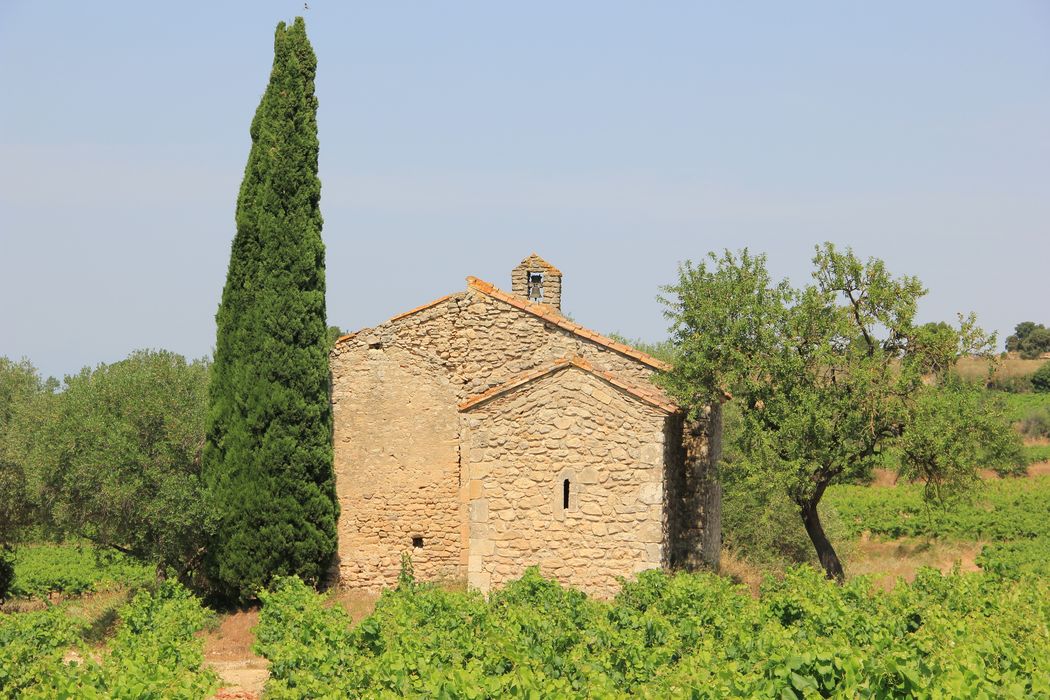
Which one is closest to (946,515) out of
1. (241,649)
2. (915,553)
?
(915,553)

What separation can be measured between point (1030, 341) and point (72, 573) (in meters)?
83.7

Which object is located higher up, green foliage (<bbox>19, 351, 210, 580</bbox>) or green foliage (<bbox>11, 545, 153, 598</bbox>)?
green foliage (<bbox>19, 351, 210, 580</bbox>)

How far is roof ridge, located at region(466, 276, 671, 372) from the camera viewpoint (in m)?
19.6

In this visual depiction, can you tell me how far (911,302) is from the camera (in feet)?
60.8

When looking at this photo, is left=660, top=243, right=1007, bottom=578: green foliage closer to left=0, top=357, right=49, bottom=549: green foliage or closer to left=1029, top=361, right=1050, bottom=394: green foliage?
left=0, top=357, right=49, bottom=549: green foliage

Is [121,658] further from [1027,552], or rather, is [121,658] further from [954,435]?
[1027,552]

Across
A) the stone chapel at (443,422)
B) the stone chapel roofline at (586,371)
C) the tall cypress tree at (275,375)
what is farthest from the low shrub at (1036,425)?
the tall cypress tree at (275,375)

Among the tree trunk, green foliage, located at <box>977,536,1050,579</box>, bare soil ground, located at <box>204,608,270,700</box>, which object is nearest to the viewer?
bare soil ground, located at <box>204,608,270,700</box>

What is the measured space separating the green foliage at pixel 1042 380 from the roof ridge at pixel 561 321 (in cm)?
6820

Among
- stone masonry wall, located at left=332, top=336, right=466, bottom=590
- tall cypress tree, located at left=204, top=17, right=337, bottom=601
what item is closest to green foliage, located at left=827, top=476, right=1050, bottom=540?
stone masonry wall, located at left=332, top=336, right=466, bottom=590

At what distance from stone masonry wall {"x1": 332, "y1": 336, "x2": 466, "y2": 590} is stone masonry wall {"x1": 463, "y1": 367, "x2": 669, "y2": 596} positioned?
1.94m

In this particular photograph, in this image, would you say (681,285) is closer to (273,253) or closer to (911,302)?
(911,302)

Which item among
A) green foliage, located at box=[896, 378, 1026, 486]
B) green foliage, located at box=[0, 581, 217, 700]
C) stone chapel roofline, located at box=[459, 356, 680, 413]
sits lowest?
green foliage, located at box=[0, 581, 217, 700]

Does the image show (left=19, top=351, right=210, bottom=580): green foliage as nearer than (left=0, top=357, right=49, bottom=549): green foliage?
Yes
